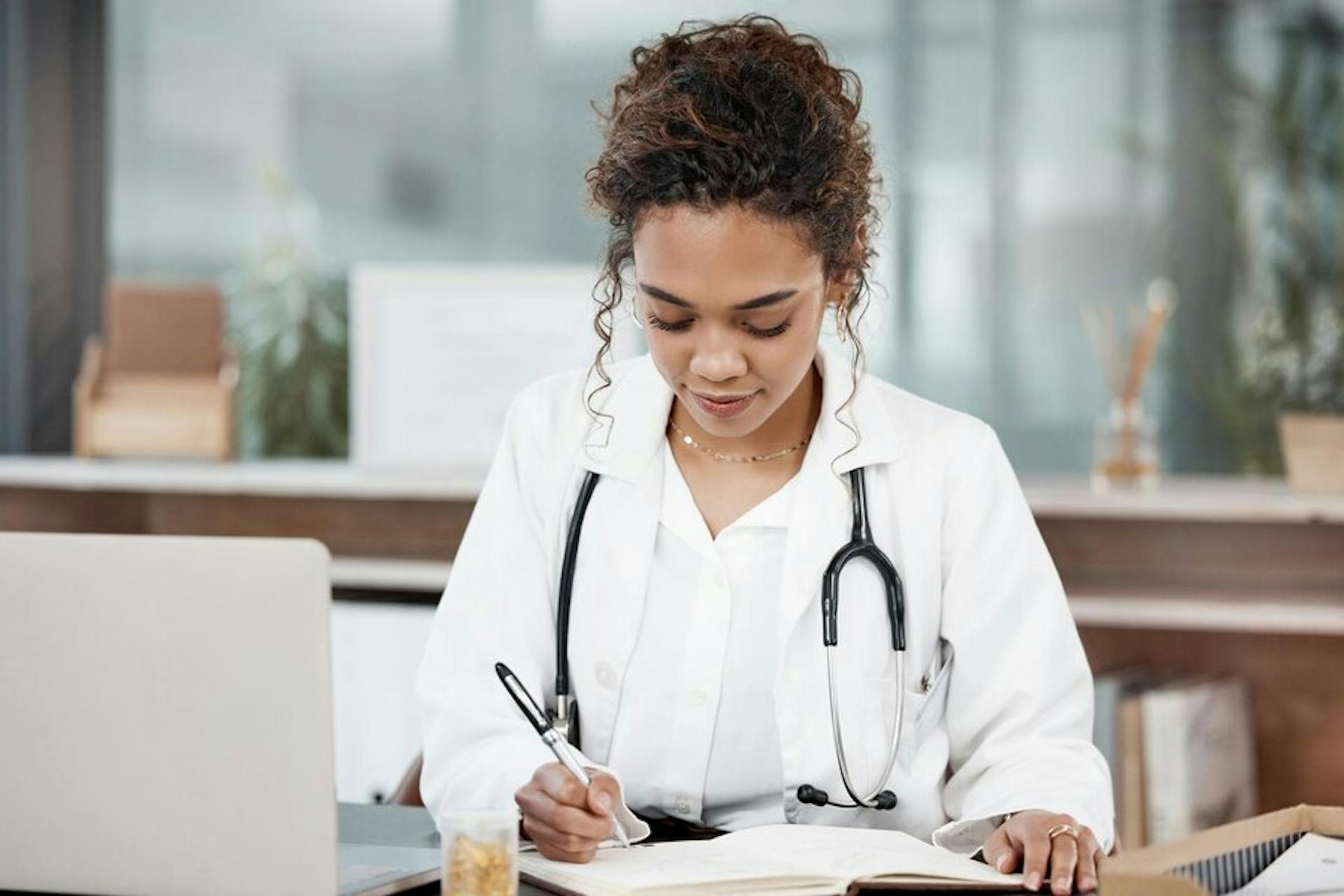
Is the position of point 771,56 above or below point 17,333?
above

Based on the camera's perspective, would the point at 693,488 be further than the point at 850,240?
Yes

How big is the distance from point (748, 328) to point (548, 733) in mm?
423

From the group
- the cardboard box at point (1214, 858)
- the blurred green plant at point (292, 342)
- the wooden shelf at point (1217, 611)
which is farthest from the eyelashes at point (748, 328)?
the blurred green plant at point (292, 342)

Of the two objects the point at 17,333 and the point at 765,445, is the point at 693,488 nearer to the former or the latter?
the point at 765,445

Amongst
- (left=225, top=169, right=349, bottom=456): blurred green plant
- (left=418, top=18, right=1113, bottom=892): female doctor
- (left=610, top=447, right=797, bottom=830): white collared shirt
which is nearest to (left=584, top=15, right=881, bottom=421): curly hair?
(left=418, top=18, right=1113, bottom=892): female doctor

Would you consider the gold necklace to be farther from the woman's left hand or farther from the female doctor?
the woman's left hand

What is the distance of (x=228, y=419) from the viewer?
3.36m

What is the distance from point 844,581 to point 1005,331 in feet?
6.34

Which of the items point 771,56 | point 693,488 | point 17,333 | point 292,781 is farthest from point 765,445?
point 17,333

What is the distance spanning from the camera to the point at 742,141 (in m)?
1.53

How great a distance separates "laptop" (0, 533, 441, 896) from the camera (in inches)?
44.0

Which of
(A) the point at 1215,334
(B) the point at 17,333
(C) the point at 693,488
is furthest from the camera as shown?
(B) the point at 17,333

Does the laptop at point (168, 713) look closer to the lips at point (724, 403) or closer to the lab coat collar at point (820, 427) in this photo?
the lips at point (724, 403)

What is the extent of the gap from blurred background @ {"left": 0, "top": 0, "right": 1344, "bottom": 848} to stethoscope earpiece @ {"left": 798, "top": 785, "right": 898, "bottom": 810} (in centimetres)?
113
